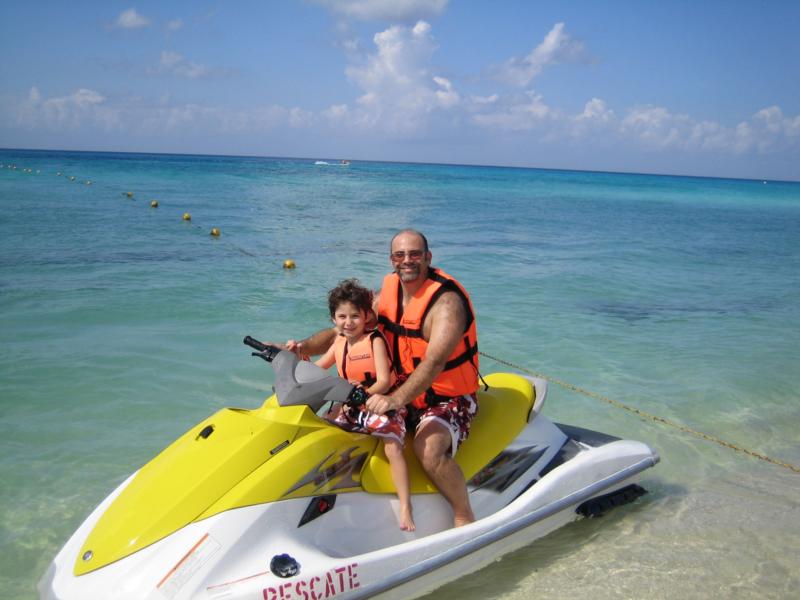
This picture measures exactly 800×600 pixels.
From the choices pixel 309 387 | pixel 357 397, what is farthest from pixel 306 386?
pixel 357 397

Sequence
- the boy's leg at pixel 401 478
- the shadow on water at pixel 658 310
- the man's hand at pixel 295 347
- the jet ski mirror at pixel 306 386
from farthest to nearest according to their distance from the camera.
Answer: the shadow on water at pixel 658 310, the man's hand at pixel 295 347, the boy's leg at pixel 401 478, the jet ski mirror at pixel 306 386

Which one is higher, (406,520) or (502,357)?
(406,520)

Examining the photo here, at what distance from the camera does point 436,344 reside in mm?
3184

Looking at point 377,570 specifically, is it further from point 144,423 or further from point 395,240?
point 144,423

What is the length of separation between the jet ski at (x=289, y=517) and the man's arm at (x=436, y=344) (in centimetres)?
24

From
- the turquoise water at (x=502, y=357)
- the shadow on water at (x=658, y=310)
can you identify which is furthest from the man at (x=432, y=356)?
the shadow on water at (x=658, y=310)

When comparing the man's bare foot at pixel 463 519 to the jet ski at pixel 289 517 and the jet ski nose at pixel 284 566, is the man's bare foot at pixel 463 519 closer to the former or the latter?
the jet ski at pixel 289 517

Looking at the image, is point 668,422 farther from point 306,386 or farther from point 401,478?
point 306,386

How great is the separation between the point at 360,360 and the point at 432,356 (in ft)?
1.13

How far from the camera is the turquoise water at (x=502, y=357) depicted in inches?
147

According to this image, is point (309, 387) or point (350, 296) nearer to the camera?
point (309, 387)

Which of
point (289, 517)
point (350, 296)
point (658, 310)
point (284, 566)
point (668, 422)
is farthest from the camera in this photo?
point (658, 310)

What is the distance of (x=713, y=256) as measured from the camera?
1697 centimetres

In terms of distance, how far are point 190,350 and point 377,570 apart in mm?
4653
